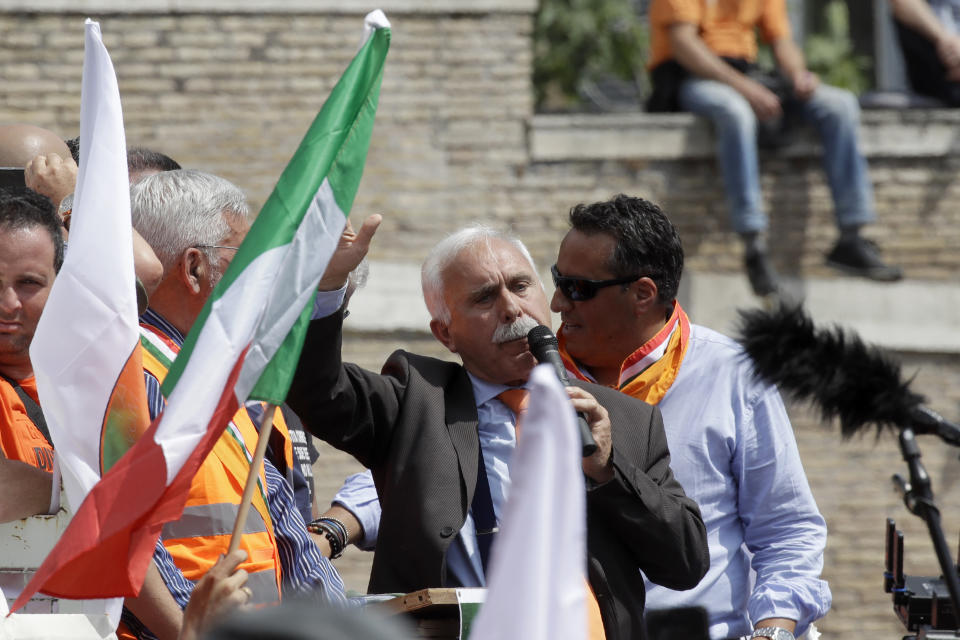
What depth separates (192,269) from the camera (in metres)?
3.33

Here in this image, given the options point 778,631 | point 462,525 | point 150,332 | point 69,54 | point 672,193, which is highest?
point 69,54

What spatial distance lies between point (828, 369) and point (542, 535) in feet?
3.83

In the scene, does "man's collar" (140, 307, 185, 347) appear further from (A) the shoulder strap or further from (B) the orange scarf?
(B) the orange scarf

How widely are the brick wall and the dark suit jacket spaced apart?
250 inches

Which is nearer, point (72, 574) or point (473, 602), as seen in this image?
point (72, 574)

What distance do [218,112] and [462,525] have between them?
23.5ft

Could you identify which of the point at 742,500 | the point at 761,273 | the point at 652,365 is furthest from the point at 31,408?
the point at 761,273

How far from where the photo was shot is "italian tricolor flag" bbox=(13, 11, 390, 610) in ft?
8.60

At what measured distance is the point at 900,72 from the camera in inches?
540

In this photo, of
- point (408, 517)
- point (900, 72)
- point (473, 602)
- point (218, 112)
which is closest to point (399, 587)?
point (408, 517)

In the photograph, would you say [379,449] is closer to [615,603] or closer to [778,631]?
[615,603]

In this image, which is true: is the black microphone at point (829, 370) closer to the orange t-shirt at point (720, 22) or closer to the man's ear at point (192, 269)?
the man's ear at point (192, 269)

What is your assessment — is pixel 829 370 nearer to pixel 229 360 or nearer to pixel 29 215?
pixel 229 360

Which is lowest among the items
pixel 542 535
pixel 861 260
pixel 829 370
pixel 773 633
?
pixel 773 633
